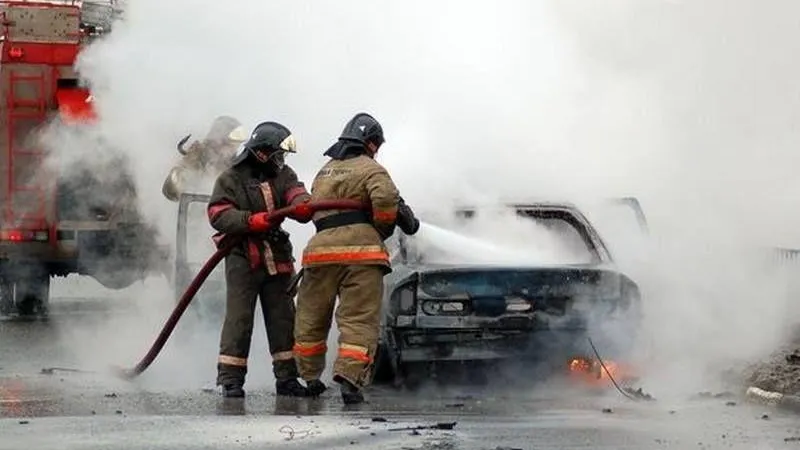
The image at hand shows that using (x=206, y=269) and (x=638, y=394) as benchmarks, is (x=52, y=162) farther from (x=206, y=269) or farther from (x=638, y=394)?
(x=638, y=394)

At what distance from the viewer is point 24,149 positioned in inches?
719

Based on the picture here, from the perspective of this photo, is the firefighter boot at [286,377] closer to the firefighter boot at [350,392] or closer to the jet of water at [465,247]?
the firefighter boot at [350,392]

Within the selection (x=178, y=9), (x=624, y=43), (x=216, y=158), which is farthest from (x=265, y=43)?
(x=624, y=43)

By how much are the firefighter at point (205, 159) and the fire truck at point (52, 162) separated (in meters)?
4.61

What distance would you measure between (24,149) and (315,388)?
8939 millimetres

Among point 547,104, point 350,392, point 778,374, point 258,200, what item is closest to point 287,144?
point 258,200

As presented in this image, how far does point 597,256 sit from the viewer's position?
1103 cm

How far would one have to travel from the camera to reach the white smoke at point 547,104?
39.8ft

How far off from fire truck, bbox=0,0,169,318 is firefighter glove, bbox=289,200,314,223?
8.19 meters

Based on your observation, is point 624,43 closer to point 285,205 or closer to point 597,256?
point 597,256

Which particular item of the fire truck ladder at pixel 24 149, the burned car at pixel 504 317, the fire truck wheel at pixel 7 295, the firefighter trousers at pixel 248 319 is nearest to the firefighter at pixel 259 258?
the firefighter trousers at pixel 248 319

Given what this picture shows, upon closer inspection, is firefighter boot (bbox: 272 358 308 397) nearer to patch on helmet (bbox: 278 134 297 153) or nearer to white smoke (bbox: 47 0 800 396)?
patch on helmet (bbox: 278 134 297 153)

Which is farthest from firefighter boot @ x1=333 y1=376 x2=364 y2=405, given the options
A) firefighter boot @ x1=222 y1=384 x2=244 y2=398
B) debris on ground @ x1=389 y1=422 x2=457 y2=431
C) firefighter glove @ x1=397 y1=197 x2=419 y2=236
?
debris on ground @ x1=389 y1=422 x2=457 y2=431

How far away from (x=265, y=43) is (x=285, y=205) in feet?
16.9
